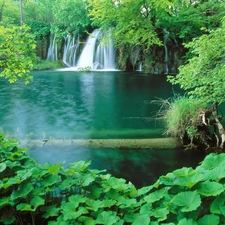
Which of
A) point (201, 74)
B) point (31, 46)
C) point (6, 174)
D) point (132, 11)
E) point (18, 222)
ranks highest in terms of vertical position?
point (132, 11)

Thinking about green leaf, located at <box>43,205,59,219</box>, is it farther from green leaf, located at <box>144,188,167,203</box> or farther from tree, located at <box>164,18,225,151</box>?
tree, located at <box>164,18,225,151</box>

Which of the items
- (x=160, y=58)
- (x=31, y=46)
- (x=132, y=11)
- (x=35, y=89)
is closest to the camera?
(x=31, y=46)

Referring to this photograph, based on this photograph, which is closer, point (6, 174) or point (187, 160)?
point (6, 174)

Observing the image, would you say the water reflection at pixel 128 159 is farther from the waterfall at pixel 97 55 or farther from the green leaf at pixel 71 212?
the waterfall at pixel 97 55

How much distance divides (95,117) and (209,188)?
740cm

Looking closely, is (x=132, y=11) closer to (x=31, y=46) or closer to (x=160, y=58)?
(x=160, y=58)

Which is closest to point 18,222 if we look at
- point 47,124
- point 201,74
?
point 201,74

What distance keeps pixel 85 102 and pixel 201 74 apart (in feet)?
22.0

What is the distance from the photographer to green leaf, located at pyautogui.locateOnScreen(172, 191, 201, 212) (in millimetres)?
1965

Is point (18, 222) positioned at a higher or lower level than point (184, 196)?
lower

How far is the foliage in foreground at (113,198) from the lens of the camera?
2.05 m

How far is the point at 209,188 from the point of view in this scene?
209 centimetres

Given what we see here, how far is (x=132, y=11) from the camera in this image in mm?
17797

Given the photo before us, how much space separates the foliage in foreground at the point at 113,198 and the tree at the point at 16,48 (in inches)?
74.2
